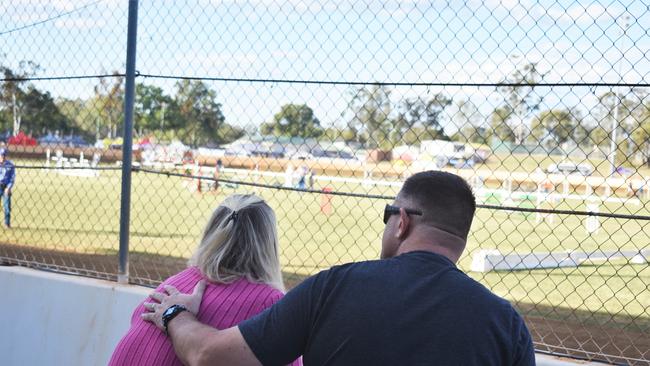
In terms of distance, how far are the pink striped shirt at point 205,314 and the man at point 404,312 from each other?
27 centimetres

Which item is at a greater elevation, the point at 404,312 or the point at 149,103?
the point at 149,103

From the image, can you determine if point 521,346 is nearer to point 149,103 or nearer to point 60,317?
point 60,317

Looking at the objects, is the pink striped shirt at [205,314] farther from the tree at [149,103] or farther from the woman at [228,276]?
the tree at [149,103]

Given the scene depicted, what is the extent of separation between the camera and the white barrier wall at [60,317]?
177 inches

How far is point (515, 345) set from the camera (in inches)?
74.1

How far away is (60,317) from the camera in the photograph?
4.72 m

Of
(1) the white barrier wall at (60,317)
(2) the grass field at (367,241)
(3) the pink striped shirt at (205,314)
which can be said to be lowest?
(2) the grass field at (367,241)

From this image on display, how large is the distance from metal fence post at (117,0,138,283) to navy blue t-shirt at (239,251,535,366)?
285 centimetres

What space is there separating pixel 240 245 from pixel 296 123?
4252 mm

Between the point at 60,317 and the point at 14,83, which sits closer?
the point at 60,317

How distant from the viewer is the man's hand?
2352 millimetres

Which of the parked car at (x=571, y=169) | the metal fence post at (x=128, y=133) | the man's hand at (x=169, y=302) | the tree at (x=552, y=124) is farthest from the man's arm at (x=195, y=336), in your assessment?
the parked car at (x=571, y=169)

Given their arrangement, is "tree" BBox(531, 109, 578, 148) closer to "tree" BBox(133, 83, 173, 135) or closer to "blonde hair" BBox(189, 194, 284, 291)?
"blonde hair" BBox(189, 194, 284, 291)

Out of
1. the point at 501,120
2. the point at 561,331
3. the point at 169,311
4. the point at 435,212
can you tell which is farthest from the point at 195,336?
the point at 561,331
